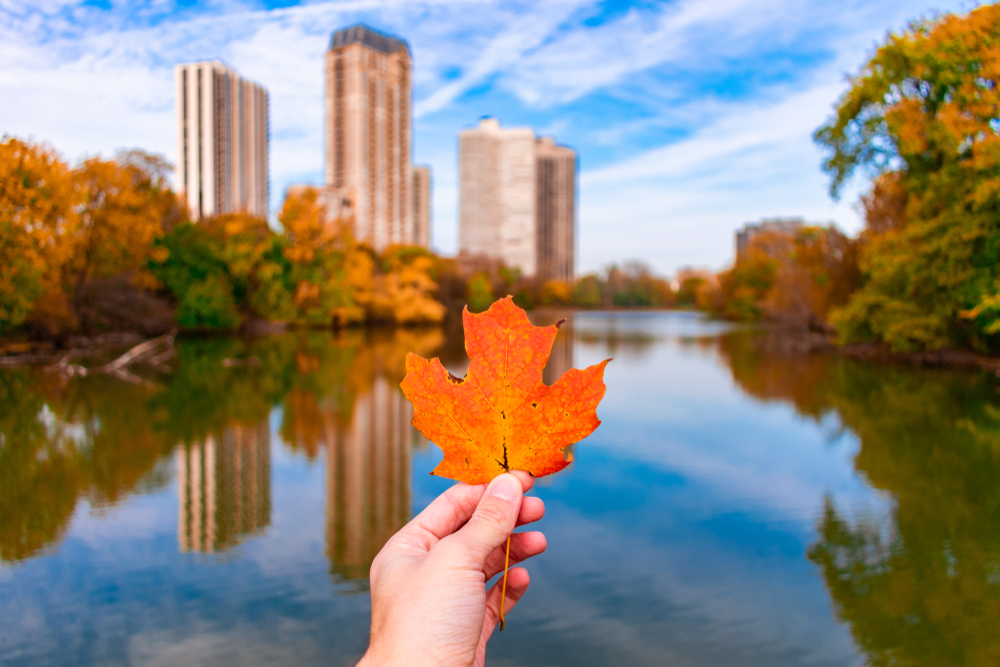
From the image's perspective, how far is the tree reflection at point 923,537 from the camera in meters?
4.41

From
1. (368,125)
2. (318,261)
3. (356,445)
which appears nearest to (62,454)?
(356,445)

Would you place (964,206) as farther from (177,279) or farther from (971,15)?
(177,279)

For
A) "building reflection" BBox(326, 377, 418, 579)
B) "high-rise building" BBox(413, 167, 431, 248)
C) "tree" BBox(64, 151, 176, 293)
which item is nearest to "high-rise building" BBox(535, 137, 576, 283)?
"high-rise building" BBox(413, 167, 431, 248)

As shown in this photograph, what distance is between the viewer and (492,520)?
1312mm

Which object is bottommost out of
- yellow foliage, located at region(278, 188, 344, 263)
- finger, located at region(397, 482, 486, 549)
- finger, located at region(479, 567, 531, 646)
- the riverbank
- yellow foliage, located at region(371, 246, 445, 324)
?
the riverbank

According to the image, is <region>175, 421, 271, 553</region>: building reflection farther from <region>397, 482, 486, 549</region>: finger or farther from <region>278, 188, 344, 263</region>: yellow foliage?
<region>278, 188, 344, 263</region>: yellow foliage

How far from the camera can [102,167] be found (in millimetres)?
23094

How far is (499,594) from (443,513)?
30cm

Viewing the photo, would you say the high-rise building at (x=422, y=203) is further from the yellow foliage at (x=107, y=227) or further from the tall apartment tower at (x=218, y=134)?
the yellow foliage at (x=107, y=227)

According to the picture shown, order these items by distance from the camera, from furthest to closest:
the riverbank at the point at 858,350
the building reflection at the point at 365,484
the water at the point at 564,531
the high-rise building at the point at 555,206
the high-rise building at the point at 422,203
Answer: the high-rise building at the point at 555,206 → the high-rise building at the point at 422,203 → the riverbank at the point at 858,350 → the building reflection at the point at 365,484 → the water at the point at 564,531

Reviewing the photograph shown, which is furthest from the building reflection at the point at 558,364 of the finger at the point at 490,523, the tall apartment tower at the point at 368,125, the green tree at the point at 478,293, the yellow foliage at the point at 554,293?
the tall apartment tower at the point at 368,125

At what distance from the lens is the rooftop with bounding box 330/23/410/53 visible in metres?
88.2

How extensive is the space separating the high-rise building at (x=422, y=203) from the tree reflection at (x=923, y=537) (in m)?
104

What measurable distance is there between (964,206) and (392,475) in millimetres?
14981
